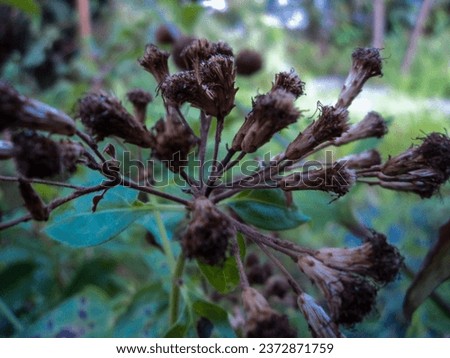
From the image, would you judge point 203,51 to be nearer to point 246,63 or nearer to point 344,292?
point 344,292

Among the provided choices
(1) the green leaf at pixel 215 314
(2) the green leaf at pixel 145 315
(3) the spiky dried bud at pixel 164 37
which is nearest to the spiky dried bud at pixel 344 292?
(1) the green leaf at pixel 215 314

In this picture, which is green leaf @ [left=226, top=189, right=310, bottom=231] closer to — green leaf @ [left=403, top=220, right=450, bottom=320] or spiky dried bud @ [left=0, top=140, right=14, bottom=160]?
green leaf @ [left=403, top=220, right=450, bottom=320]

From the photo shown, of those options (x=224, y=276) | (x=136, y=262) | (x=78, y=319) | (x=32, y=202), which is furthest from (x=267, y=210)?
(x=136, y=262)

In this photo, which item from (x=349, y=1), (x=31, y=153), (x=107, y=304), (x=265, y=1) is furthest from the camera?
(x=349, y=1)

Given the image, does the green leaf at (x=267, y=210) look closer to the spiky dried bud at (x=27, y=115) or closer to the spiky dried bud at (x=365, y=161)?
the spiky dried bud at (x=365, y=161)

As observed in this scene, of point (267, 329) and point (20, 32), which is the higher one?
point (20, 32)

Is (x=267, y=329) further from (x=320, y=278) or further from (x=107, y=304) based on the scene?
(x=107, y=304)

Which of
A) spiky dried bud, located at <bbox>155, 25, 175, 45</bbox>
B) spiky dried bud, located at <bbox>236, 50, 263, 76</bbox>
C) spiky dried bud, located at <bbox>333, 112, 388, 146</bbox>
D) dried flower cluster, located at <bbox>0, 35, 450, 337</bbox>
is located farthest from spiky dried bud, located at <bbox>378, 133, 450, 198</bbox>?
spiky dried bud, located at <bbox>155, 25, 175, 45</bbox>

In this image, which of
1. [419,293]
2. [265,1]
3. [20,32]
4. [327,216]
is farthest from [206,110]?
[265,1]
